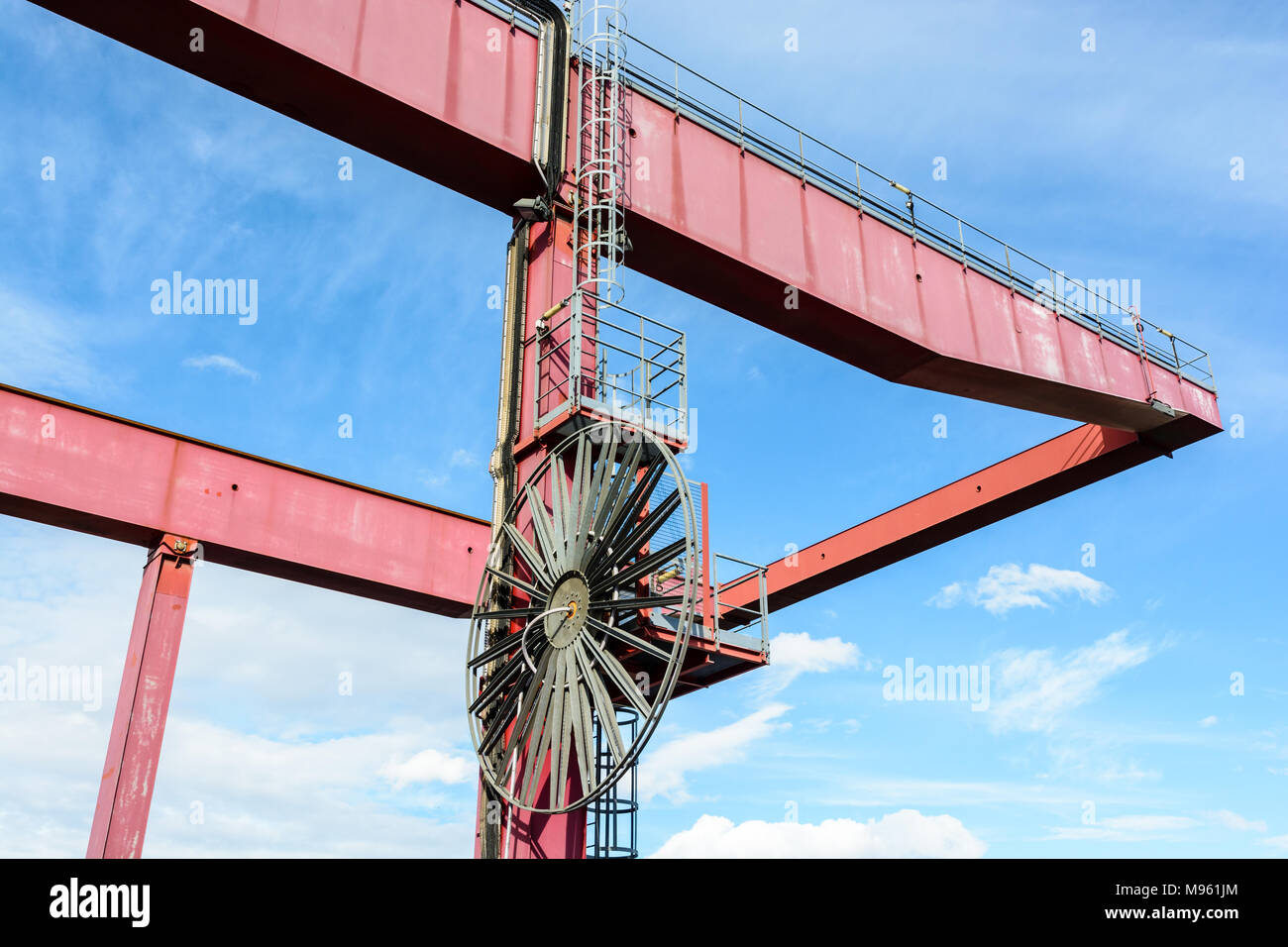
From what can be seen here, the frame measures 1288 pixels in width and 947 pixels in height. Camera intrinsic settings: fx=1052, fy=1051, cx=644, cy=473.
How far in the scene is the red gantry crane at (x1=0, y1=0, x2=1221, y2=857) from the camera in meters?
14.9

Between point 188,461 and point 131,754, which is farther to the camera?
point 188,461

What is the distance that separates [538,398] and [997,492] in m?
12.1

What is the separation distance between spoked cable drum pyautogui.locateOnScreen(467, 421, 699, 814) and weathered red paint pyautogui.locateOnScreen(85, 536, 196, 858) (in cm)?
455

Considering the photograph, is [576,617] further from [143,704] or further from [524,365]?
[143,704]

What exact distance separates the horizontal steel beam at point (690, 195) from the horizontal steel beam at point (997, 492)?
608 millimetres

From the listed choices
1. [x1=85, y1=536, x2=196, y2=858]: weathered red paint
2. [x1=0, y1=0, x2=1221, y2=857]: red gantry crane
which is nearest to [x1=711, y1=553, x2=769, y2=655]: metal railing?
[x1=0, y1=0, x2=1221, y2=857]: red gantry crane

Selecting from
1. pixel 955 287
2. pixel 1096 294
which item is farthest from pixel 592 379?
pixel 1096 294

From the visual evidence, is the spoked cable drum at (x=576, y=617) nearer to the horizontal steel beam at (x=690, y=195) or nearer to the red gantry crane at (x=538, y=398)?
the red gantry crane at (x=538, y=398)

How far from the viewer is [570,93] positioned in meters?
19.0

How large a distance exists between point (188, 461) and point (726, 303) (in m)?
10.2

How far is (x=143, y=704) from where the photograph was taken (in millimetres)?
15422
